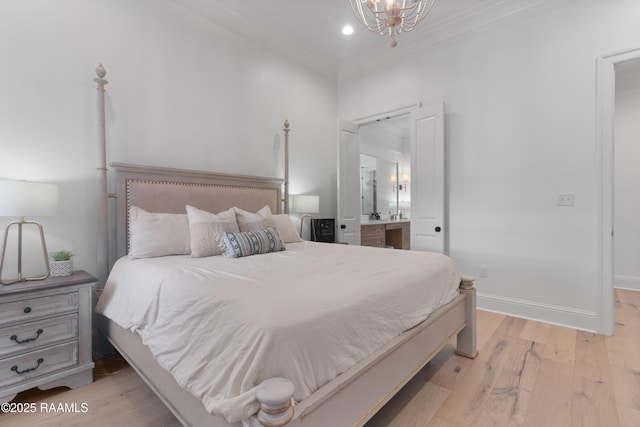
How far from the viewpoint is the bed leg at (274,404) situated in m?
0.79

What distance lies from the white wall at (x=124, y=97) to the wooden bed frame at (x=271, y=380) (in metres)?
0.20

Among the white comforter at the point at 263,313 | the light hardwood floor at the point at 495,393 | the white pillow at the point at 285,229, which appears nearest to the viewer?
the white comforter at the point at 263,313

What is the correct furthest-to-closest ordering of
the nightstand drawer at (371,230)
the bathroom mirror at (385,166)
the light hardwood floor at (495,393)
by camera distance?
the bathroom mirror at (385,166), the nightstand drawer at (371,230), the light hardwood floor at (495,393)

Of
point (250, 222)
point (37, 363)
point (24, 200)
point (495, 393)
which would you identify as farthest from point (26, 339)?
point (495, 393)

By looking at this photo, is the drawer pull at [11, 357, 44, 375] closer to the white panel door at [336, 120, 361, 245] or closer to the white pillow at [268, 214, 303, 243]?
the white pillow at [268, 214, 303, 243]

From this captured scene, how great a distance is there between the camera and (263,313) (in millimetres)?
1027

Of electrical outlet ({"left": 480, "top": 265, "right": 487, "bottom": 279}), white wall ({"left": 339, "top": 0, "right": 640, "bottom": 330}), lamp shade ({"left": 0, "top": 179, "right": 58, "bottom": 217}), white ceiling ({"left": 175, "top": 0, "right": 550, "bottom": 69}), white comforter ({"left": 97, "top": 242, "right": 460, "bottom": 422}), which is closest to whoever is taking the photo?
white comforter ({"left": 97, "top": 242, "right": 460, "bottom": 422})

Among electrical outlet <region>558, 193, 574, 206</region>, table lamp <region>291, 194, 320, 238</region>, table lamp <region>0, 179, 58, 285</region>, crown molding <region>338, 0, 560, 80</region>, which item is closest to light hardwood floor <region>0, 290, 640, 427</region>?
table lamp <region>0, 179, 58, 285</region>

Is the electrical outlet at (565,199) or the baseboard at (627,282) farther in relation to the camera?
the baseboard at (627,282)

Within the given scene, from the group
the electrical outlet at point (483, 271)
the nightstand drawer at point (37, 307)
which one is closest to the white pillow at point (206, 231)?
the nightstand drawer at point (37, 307)

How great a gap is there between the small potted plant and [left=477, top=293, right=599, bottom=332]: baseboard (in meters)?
3.73

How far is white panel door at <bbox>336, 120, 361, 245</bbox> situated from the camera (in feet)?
13.3

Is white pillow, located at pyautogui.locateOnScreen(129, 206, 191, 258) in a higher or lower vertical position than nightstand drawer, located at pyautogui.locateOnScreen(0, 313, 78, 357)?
higher

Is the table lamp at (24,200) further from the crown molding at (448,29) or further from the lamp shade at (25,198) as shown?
the crown molding at (448,29)
